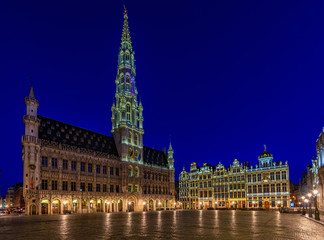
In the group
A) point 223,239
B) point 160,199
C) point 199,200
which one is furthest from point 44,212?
point 199,200

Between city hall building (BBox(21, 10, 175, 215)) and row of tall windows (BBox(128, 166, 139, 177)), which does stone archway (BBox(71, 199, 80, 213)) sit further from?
row of tall windows (BBox(128, 166, 139, 177))

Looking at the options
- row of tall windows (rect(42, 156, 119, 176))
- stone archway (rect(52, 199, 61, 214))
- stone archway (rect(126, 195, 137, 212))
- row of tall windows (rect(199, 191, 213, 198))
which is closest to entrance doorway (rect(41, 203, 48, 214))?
stone archway (rect(52, 199, 61, 214))

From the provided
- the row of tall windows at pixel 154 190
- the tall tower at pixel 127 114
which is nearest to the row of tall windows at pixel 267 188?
Result: the row of tall windows at pixel 154 190

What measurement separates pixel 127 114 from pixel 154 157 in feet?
65.6

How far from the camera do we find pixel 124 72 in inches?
3386

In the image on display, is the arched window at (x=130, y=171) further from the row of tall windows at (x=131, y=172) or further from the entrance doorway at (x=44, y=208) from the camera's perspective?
the entrance doorway at (x=44, y=208)

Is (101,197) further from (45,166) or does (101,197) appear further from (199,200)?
(199,200)

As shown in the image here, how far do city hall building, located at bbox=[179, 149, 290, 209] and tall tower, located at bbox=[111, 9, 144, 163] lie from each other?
3103 cm

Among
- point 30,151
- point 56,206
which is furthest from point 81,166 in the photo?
point 30,151

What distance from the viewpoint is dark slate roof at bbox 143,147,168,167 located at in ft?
297

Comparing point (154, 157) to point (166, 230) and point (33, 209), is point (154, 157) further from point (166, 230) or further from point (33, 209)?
point (166, 230)

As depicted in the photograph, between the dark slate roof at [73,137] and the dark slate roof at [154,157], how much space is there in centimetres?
1424

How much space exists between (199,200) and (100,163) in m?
47.2

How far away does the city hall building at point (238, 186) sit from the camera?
279 ft
